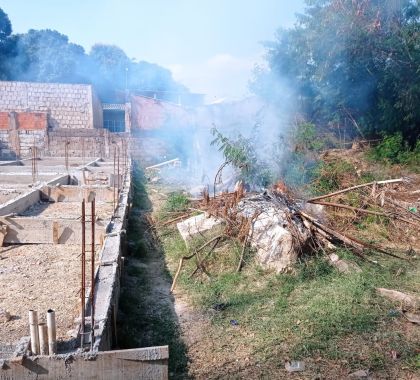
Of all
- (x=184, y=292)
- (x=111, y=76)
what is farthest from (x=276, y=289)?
(x=111, y=76)

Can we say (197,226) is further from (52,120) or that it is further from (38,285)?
(52,120)

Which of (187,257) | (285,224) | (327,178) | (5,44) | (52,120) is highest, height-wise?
(5,44)

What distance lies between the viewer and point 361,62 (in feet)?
40.0

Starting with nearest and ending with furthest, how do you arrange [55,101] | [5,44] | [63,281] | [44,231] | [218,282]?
[63,281] → [218,282] → [44,231] → [55,101] → [5,44]

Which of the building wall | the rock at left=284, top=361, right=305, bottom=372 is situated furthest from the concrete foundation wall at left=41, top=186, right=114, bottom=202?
the building wall

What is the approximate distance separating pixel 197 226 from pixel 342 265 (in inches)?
93.8

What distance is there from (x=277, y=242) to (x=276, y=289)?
68cm

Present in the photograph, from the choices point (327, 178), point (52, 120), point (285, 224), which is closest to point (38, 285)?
point (285, 224)

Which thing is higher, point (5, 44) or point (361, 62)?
point (5, 44)

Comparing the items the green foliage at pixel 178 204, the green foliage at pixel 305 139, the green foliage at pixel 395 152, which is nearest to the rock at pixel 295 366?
the green foliage at pixel 178 204

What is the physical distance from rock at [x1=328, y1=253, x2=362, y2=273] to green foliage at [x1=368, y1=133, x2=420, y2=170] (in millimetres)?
7388

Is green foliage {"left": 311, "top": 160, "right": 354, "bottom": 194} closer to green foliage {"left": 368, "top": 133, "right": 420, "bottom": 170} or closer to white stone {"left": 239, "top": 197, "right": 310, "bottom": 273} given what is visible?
green foliage {"left": 368, "top": 133, "right": 420, "bottom": 170}

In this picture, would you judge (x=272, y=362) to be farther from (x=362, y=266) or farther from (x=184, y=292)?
(x=362, y=266)

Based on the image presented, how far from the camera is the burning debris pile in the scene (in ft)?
17.3
